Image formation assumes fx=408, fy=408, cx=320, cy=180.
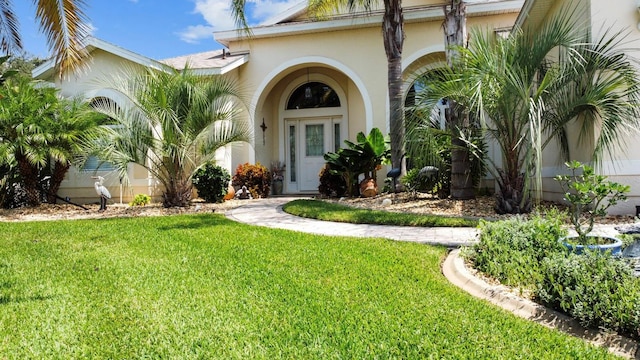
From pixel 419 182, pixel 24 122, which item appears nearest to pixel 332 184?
pixel 419 182

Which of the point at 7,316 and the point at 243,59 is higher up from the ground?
the point at 243,59

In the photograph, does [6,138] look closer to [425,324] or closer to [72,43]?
[72,43]

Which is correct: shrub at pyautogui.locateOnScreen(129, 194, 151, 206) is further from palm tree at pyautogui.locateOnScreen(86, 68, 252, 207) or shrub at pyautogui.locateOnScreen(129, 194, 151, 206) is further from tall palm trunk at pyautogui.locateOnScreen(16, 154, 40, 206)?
tall palm trunk at pyautogui.locateOnScreen(16, 154, 40, 206)

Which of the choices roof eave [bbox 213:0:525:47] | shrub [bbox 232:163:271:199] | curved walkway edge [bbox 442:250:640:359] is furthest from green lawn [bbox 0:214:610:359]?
roof eave [bbox 213:0:525:47]

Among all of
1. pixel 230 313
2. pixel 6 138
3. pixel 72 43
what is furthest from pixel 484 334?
pixel 6 138

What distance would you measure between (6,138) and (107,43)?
14.0 ft

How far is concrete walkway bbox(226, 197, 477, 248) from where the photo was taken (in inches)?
251

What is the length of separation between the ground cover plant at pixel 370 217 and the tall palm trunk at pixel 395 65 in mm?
2395

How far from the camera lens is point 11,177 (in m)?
11.4

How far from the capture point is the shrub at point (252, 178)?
1402cm

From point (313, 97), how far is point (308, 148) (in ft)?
6.64

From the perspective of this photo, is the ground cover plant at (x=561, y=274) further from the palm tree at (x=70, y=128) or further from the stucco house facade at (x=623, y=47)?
the palm tree at (x=70, y=128)

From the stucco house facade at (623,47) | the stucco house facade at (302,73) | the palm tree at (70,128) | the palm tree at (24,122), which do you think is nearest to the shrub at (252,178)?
the stucco house facade at (302,73)

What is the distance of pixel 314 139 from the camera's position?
16203 mm
